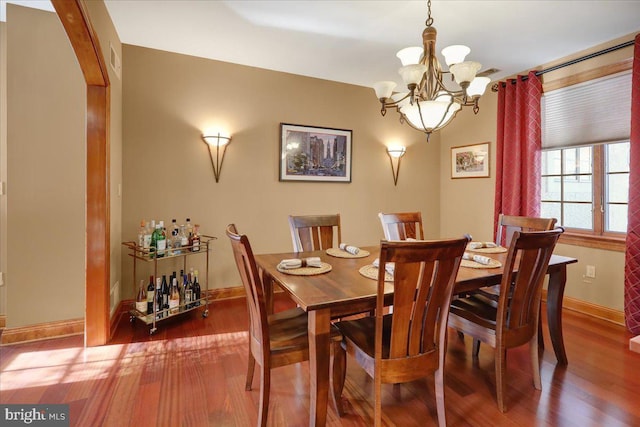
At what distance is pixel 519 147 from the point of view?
3.55 metres

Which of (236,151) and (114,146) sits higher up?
(236,151)

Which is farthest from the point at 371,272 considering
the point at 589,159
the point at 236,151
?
the point at 589,159

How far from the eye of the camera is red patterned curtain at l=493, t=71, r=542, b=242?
3451mm

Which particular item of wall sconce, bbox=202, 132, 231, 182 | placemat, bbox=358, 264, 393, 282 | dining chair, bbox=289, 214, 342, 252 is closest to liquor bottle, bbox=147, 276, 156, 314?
wall sconce, bbox=202, 132, 231, 182

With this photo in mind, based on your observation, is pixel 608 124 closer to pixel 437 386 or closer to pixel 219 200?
pixel 437 386

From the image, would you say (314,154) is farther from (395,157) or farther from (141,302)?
(141,302)

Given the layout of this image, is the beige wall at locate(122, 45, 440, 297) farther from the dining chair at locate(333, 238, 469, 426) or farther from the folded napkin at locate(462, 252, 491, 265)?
the dining chair at locate(333, 238, 469, 426)

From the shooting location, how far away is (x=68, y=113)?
8.50 feet

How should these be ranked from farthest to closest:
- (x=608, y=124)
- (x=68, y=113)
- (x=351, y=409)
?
(x=608, y=124), (x=68, y=113), (x=351, y=409)

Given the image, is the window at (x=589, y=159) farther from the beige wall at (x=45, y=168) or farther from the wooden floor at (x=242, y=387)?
the beige wall at (x=45, y=168)

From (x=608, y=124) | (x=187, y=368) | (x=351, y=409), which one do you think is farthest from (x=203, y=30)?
(x=608, y=124)

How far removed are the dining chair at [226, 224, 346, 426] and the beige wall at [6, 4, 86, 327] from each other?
1.81 m

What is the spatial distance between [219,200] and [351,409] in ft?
7.96

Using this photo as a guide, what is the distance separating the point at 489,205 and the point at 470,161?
2.06 feet
